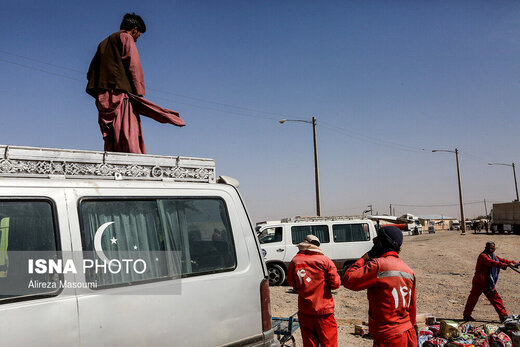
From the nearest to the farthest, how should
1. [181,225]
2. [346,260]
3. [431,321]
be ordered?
[181,225]
[431,321]
[346,260]

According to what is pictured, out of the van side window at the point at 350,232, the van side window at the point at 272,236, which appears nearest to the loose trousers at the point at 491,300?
the van side window at the point at 350,232

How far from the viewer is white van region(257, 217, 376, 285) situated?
44.6 ft

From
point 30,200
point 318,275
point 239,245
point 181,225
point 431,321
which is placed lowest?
point 431,321

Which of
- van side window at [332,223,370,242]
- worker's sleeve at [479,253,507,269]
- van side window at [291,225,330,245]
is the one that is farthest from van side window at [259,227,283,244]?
worker's sleeve at [479,253,507,269]

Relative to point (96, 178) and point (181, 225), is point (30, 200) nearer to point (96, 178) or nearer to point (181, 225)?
point (96, 178)

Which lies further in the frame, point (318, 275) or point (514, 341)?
point (514, 341)

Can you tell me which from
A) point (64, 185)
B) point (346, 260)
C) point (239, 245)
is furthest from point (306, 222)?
point (64, 185)

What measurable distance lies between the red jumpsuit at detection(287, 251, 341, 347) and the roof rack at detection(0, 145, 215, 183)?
199cm

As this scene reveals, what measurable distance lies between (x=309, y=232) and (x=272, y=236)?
1268 mm

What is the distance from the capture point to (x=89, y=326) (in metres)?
2.42

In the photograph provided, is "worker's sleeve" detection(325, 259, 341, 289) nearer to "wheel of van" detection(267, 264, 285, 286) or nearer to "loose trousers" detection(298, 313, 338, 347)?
"loose trousers" detection(298, 313, 338, 347)

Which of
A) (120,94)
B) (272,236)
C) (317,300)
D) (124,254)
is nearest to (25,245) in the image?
(124,254)

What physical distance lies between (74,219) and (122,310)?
636 mm

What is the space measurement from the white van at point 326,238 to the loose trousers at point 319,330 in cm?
881
